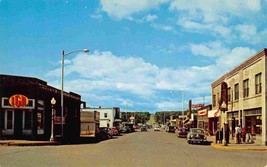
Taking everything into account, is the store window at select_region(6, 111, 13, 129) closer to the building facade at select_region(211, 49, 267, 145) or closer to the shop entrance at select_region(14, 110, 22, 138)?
the shop entrance at select_region(14, 110, 22, 138)

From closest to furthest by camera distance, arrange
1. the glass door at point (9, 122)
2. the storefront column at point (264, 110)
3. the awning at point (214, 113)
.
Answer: the storefront column at point (264, 110)
the glass door at point (9, 122)
the awning at point (214, 113)

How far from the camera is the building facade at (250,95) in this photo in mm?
33844

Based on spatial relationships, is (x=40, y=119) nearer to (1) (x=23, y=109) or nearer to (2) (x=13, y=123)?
(1) (x=23, y=109)

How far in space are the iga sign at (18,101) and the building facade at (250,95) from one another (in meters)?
20.8

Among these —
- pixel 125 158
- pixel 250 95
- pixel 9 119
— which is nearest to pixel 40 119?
pixel 9 119

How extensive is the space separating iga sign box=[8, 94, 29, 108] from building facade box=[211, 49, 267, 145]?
68.1 ft

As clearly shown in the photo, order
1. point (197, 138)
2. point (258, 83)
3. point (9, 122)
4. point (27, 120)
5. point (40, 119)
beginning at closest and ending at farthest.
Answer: point (258, 83)
point (9, 122)
point (197, 138)
point (27, 120)
point (40, 119)

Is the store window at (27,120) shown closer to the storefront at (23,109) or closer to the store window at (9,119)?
the storefront at (23,109)

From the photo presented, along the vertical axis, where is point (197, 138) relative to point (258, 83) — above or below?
below

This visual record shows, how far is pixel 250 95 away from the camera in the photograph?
38.2 metres

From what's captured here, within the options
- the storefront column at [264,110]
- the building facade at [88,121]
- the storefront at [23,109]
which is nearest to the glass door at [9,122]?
the storefront at [23,109]

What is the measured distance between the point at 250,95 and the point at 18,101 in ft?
70.9

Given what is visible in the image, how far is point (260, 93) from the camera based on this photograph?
35.1 m

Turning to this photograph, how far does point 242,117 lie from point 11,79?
23150mm
